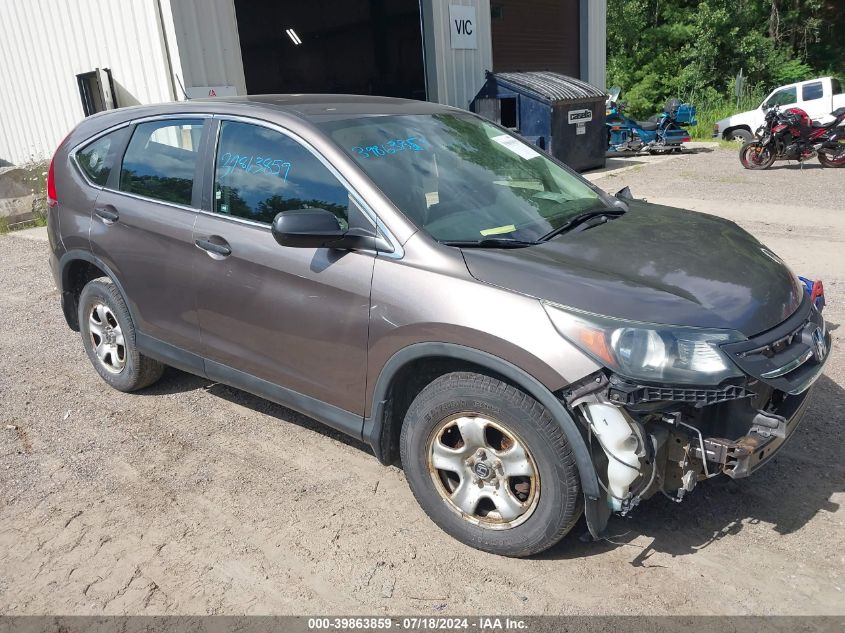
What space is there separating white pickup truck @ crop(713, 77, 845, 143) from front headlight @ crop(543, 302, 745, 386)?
15991 millimetres

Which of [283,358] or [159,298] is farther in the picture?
[159,298]

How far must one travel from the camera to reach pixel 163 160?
4.02m

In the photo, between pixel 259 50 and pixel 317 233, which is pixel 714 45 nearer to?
pixel 259 50

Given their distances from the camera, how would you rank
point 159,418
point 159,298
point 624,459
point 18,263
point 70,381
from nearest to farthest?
point 624,459 → point 159,298 → point 159,418 → point 70,381 → point 18,263

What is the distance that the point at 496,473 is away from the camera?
285 cm

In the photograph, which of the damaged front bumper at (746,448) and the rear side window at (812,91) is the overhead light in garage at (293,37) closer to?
the rear side window at (812,91)

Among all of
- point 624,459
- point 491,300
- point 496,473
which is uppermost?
point 491,300

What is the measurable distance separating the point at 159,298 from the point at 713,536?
3046 mm

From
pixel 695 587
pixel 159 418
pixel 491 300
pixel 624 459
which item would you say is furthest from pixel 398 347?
pixel 159 418

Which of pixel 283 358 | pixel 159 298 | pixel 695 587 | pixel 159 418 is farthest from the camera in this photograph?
pixel 159 418

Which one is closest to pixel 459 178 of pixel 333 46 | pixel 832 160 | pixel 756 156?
pixel 756 156

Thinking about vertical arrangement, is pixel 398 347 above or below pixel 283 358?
above

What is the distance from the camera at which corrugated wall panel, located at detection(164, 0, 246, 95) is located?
930 cm

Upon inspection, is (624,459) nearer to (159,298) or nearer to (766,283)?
(766,283)
